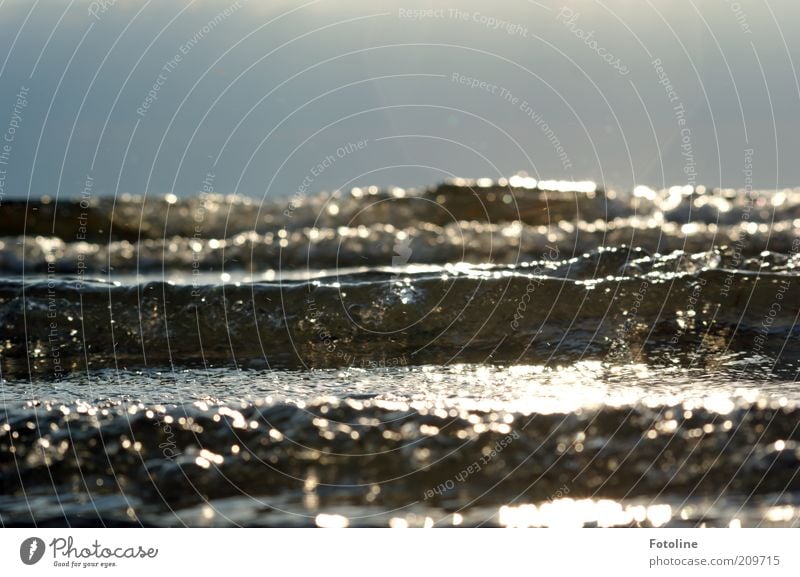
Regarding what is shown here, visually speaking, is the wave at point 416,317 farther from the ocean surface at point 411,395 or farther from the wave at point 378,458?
the wave at point 378,458

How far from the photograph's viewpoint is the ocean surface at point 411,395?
2678 mm

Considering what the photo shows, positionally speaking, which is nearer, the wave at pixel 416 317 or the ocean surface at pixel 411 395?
the ocean surface at pixel 411 395

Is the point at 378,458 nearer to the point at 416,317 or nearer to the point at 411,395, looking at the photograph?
the point at 411,395

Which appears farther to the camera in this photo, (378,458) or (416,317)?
(416,317)

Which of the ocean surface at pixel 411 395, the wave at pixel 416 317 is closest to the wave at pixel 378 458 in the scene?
the ocean surface at pixel 411 395

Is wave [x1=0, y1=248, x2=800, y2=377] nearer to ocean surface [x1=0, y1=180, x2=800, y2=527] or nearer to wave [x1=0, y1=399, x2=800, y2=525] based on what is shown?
ocean surface [x1=0, y1=180, x2=800, y2=527]

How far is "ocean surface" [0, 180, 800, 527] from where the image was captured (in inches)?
105

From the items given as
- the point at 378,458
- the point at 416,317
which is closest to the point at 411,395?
the point at 378,458

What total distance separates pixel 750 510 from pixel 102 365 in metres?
2.73

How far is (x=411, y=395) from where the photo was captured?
330 cm

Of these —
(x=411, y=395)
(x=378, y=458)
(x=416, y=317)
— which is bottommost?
(x=378, y=458)

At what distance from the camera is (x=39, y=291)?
5.15 m

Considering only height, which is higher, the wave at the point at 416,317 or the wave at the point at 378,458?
the wave at the point at 416,317
